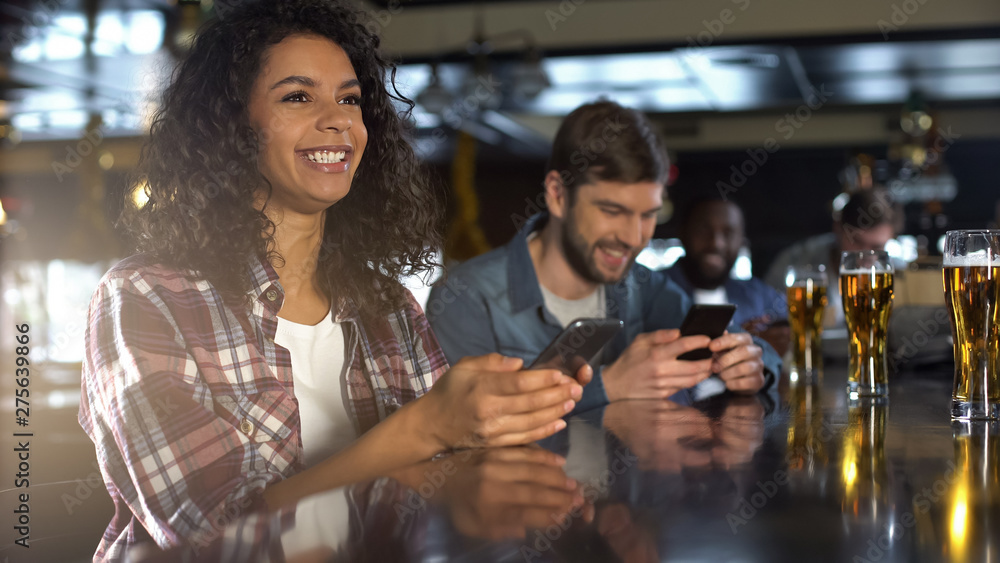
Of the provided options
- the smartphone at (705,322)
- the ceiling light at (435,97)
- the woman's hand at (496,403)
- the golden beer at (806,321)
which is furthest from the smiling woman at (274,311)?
the ceiling light at (435,97)

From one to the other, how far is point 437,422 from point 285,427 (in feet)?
0.85

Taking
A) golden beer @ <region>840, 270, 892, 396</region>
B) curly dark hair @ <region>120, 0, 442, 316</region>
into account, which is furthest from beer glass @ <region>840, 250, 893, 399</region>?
curly dark hair @ <region>120, 0, 442, 316</region>

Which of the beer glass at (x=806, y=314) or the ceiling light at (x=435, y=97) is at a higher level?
the ceiling light at (x=435, y=97)

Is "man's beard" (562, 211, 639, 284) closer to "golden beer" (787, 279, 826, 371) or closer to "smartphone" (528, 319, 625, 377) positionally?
"golden beer" (787, 279, 826, 371)

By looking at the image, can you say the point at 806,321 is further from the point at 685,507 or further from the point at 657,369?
the point at 685,507

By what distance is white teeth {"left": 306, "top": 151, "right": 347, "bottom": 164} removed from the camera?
125 cm

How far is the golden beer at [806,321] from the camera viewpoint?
1847 millimetres

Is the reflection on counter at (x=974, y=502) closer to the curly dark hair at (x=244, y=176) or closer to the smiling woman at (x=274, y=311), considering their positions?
the smiling woman at (x=274, y=311)

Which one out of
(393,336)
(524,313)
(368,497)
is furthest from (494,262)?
(368,497)

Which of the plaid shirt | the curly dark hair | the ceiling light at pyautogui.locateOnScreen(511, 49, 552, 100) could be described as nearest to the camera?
the plaid shirt

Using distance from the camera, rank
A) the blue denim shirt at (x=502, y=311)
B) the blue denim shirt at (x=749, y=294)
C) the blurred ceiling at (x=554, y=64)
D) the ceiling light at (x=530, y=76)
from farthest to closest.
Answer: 1. the blurred ceiling at (x=554, y=64)
2. the ceiling light at (x=530, y=76)
3. the blue denim shirt at (x=749, y=294)
4. the blue denim shirt at (x=502, y=311)

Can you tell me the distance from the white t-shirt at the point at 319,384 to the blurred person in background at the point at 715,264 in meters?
1.98

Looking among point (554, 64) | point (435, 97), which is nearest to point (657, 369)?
point (435, 97)

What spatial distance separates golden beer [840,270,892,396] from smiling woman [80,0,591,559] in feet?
1.87
